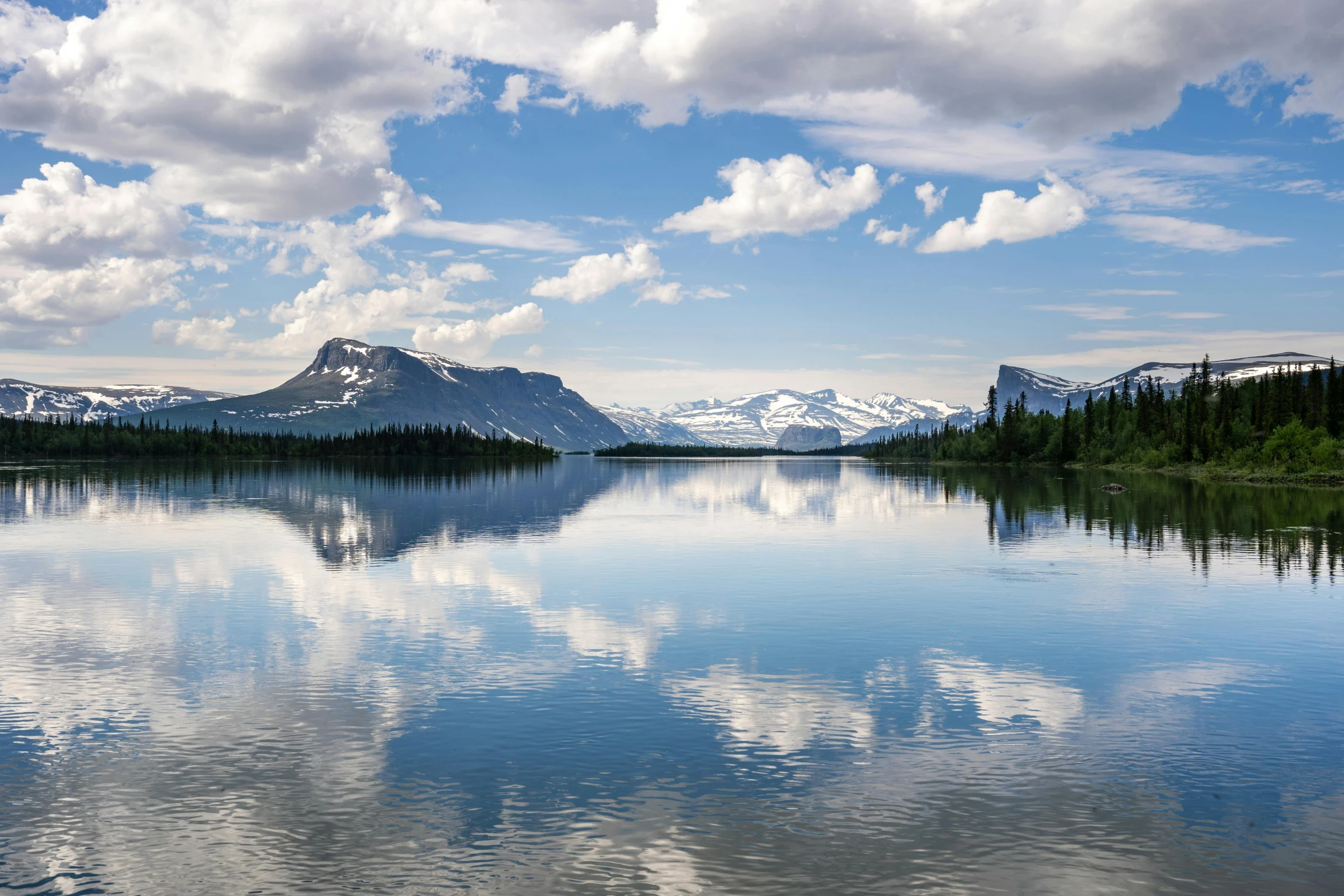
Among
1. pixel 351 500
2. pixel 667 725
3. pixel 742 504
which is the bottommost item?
pixel 742 504

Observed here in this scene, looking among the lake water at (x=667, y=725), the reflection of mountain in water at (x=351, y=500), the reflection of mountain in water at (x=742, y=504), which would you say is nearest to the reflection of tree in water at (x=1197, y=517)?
the reflection of mountain in water at (x=742, y=504)

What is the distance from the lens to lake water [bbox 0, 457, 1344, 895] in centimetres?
1510

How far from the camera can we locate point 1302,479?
146125mm

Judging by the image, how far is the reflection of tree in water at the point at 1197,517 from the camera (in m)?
58.1

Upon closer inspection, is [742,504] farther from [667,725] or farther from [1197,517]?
[667,725]

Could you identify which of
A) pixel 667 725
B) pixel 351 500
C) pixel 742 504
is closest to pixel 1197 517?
pixel 742 504

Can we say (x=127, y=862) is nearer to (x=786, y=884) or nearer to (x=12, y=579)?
(x=786, y=884)

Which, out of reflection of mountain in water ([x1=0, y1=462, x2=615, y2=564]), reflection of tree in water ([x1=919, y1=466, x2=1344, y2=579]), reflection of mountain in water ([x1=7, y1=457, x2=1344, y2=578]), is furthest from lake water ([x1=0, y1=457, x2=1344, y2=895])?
reflection of mountain in water ([x1=0, y1=462, x2=615, y2=564])

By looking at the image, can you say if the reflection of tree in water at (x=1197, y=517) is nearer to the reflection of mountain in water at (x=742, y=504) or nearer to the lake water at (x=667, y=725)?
the reflection of mountain in water at (x=742, y=504)

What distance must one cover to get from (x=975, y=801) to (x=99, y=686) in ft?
71.9

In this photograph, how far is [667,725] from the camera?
22.0 meters

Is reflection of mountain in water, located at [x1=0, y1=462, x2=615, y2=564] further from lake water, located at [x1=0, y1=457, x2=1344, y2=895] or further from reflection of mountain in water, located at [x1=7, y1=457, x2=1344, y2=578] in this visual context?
lake water, located at [x1=0, y1=457, x2=1344, y2=895]

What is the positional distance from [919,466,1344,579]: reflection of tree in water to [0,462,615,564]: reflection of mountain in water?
1619 inches

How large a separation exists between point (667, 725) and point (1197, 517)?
2976 inches
